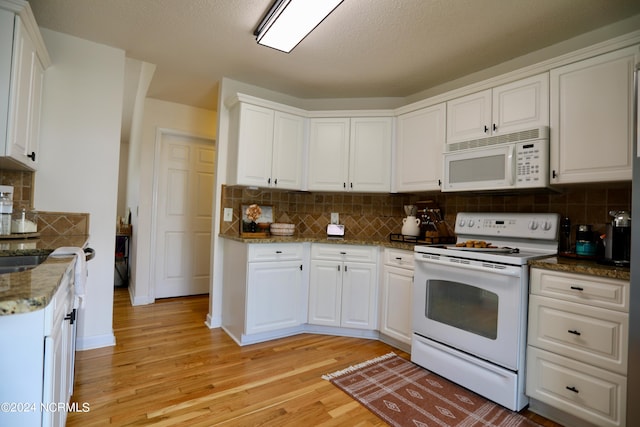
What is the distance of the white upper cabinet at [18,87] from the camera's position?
171 cm

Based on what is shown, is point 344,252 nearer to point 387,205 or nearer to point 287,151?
point 387,205

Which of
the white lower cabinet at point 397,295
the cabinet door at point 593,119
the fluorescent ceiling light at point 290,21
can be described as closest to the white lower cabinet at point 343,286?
the white lower cabinet at point 397,295

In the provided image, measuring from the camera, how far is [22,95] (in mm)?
1872

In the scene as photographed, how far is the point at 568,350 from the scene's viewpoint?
1.70 m

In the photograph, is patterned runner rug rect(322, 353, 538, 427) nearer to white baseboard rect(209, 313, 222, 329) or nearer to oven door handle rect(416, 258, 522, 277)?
oven door handle rect(416, 258, 522, 277)

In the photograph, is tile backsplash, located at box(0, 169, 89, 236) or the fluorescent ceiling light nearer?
the fluorescent ceiling light

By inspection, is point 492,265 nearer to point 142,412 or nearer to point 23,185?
point 142,412

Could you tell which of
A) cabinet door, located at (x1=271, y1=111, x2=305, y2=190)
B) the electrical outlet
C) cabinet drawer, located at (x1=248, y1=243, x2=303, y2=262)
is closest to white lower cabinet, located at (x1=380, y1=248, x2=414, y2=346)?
cabinet drawer, located at (x1=248, y1=243, x2=303, y2=262)

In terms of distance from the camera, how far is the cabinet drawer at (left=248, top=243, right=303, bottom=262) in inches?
105

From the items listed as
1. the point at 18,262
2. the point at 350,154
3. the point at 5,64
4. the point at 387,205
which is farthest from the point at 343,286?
the point at 5,64

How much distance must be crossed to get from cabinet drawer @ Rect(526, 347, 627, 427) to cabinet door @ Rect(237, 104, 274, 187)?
237 centimetres

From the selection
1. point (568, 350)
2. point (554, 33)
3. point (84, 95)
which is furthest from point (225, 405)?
point (554, 33)

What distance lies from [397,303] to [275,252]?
111 centimetres

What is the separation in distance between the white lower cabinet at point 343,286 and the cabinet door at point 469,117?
3.86 feet
